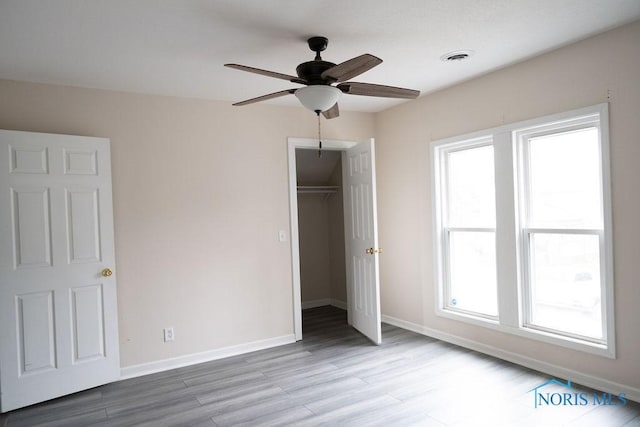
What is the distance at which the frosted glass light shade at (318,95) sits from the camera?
8.32 feet

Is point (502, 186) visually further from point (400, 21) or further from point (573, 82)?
point (400, 21)

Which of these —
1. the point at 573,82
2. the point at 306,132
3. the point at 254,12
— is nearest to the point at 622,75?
the point at 573,82

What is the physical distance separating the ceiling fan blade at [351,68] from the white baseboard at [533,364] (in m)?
2.73

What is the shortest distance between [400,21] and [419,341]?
121 inches

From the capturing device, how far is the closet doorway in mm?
4359

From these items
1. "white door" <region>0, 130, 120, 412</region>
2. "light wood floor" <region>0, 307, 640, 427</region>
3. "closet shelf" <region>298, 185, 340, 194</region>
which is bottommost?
"light wood floor" <region>0, 307, 640, 427</region>

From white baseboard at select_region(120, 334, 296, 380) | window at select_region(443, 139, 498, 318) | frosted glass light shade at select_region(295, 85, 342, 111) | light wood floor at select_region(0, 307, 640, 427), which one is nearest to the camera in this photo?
frosted glass light shade at select_region(295, 85, 342, 111)

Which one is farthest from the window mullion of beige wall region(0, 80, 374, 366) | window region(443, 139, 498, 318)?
beige wall region(0, 80, 374, 366)

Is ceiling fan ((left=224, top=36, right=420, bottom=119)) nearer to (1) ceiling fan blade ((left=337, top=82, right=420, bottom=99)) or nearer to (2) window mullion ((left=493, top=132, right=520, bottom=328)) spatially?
(1) ceiling fan blade ((left=337, top=82, right=420, bottom=99))

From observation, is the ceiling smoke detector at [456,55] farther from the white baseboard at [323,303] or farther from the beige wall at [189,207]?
the white baseboard at [323,303]

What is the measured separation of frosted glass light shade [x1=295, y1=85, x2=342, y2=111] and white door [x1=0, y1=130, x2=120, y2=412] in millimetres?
1948

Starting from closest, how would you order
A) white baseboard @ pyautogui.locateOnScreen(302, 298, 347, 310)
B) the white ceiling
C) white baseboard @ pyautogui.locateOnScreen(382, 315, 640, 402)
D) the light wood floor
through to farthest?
the white ceiling, the light wood floor, white baseboard @ pyautogui.locateOnScreen(382, 315, 640, 402), white baseboard @ pyautogui.locateOnScreen(302, 298, 347, 310)

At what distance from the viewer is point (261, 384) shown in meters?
3.42

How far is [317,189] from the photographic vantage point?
5828mm
